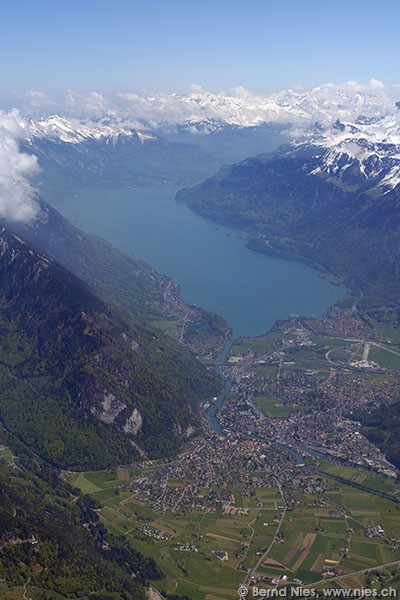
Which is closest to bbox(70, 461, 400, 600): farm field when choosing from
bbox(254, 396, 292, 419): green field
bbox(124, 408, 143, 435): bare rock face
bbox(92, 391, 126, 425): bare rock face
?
bbox(124, 408, 143, 435): bare rock face

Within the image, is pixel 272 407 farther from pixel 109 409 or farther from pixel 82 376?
pixel 82 376

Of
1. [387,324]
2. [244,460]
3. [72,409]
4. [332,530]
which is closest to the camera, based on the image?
[332,530]

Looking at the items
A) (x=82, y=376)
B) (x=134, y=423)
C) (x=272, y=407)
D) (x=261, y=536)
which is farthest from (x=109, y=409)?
(x=261, y=536)

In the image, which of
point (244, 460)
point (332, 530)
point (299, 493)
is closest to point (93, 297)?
point (244, 460)

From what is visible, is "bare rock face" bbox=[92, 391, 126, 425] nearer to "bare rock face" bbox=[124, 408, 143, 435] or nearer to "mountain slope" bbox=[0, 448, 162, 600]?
"bare rock face" bbox=[124, 408, 143, 435]

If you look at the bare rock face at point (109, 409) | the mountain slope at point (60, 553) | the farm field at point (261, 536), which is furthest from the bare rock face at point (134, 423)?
the mountain slope at point (60, 553)

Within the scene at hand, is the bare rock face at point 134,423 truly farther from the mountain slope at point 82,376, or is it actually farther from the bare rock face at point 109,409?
the bare rock face at point 109,409

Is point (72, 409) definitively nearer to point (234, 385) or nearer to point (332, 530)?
point (234, 385)
